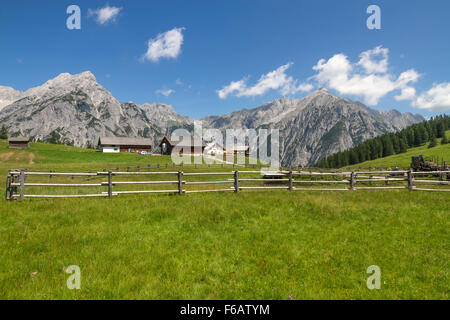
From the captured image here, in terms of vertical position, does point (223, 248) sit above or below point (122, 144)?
below

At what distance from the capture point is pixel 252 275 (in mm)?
6703

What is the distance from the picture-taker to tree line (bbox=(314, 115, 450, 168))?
13175 centimetres

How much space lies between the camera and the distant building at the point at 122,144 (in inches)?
3905

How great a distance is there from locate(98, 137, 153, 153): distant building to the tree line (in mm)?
113377

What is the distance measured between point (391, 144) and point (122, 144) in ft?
489

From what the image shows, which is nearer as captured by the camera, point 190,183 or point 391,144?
point 190,183

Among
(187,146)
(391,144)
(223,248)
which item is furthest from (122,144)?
(391,144)

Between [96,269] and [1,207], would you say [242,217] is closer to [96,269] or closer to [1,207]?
[96,269]

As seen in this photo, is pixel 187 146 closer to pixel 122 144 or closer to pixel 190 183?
pixel 122 144

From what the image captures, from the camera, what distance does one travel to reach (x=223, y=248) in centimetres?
822

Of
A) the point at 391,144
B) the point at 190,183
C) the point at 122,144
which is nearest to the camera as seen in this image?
the point at 190,183

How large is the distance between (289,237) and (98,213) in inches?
347
